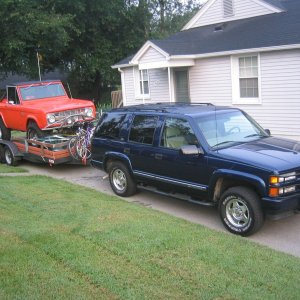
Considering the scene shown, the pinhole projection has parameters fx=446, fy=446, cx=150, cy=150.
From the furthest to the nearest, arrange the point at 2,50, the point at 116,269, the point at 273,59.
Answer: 1. the point at 2,50
2. the point at 273,59
3. the point at 116,269

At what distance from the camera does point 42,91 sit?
13242mm

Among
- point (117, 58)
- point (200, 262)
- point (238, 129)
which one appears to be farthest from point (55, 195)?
point (117, 58)

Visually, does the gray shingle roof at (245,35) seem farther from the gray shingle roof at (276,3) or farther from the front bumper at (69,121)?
the front bumper at (69,121)

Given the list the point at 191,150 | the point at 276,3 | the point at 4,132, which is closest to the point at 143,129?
the point at 191,150

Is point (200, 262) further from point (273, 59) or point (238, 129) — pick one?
point (273, 59)

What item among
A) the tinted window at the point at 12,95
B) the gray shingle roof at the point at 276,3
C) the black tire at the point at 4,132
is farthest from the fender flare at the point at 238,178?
the gray shingle roof at the point at 276,3

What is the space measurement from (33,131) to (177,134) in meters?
6.14

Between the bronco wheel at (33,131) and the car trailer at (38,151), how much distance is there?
25 cm

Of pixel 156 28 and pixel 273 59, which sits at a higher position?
pixel 156 28

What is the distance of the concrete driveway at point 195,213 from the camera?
6.09 meters

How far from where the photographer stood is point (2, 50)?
27.2 metres

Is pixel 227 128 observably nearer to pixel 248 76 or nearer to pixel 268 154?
pixel 268 154

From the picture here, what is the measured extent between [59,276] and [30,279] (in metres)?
0.29

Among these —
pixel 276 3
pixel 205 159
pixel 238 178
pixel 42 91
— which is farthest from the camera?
pixel 276 3
